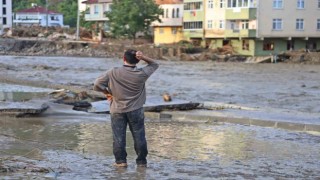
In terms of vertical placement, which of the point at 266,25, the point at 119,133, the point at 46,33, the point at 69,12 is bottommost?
the point at 119,133

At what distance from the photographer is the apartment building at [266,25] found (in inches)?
2795

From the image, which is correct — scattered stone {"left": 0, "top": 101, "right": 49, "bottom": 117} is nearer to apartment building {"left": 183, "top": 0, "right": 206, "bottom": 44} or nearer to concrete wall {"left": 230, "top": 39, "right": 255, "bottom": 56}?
concrete wall {"left": 230, "top": 39, "right": 255, "bottom": 56}

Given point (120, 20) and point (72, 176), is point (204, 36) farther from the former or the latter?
point (72, 176)

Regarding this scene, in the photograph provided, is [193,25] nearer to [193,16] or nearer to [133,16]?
[193,16]

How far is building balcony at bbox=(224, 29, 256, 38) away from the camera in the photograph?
70.1m

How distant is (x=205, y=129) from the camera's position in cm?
1360

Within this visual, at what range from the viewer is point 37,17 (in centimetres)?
13725

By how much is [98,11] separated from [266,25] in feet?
136

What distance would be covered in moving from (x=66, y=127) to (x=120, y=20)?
72.2 metres

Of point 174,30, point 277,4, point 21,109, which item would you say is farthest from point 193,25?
point 21,109

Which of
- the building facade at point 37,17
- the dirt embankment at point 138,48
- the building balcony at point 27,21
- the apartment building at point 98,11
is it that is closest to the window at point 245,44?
the dirt embankment at point 138,48

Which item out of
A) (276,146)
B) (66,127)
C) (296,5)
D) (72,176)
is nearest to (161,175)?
(72,176)

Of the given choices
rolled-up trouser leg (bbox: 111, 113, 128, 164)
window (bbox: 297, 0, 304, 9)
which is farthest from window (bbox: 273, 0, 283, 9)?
rolled-up trouser leg (bbox: 111, 113, 128, 164)

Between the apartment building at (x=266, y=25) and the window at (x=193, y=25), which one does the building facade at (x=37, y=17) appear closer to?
the window at (x=193, y=25)
